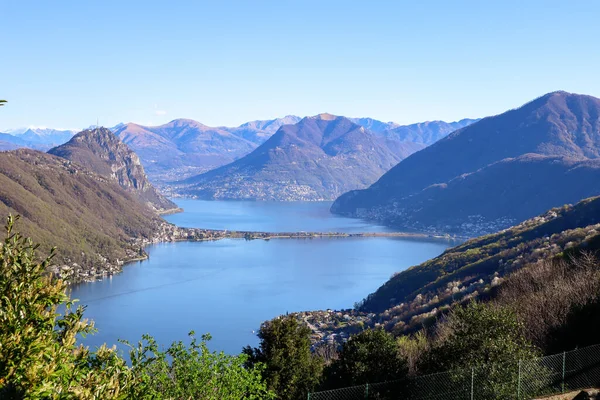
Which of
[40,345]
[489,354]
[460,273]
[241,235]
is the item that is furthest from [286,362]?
[241,235]

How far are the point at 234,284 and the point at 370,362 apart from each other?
70340 mm

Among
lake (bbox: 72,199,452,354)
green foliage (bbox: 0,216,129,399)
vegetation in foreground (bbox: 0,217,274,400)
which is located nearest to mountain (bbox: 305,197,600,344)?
lake (bbox: 72,199,452,354)

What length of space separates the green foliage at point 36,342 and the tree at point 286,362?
9852 mm

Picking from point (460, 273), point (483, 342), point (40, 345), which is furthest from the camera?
point (460, 273)

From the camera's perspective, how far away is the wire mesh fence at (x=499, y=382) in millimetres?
10828

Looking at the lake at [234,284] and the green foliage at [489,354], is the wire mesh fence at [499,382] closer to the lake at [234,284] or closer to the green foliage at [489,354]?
the green foliage at [489,354]

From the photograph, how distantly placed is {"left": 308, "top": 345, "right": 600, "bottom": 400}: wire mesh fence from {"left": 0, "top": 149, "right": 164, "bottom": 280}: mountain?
72.1 meters

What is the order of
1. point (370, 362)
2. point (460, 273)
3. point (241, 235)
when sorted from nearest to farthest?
point (370, 362) → point (460, 273) → point (241, 235)

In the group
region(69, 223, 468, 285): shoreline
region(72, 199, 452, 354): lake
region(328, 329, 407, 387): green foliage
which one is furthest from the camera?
region(69, 223, 468, 285): shoreline

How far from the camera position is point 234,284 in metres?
83.6

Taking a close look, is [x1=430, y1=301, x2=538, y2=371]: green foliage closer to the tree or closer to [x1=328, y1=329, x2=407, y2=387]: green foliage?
[x1=328, y1=329, x2=407, y2=387]: green foliage

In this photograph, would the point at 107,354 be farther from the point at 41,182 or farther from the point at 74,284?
the point at 41,182

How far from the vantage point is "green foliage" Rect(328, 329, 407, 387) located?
14.4 metres

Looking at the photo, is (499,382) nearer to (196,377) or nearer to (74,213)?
(196,377)
